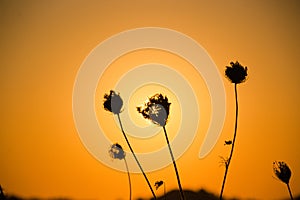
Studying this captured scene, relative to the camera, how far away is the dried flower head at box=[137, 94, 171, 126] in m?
8.97

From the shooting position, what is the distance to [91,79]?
40.5 feet

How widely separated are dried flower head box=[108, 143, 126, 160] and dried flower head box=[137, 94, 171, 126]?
4.73 meters

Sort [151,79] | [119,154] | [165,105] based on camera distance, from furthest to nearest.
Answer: [119,154]
[151,79]
[165,105]

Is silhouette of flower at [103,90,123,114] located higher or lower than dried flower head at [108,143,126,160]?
higher

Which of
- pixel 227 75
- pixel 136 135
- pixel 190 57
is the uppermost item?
pixel 190 57

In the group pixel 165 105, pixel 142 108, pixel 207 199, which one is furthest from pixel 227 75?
pixel 207 199

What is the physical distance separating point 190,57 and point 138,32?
2.46m

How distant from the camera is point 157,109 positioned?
901 centimetres

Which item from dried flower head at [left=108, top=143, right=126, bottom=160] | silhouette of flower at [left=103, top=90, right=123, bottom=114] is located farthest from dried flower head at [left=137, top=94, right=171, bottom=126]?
dried flower head at [left=108, top=143, right=126, bottom=160]

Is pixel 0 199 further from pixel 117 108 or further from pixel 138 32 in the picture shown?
pixel 138 32

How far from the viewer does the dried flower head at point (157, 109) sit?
29.4 ft

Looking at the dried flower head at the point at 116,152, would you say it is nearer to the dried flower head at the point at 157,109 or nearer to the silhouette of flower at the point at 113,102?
the silhouette of flower at the point at 113,102

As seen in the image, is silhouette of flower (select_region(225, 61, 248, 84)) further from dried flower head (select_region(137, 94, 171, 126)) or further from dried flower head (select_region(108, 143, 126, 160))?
dried flower head (select_region(108, 143, 126, 160))

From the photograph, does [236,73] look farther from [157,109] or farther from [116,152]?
[116,152]
